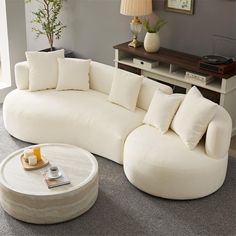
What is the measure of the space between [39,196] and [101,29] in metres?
3.23

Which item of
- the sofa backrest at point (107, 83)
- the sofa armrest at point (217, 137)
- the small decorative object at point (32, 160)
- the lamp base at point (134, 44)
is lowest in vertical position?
the small decorative object at point (32, 160)

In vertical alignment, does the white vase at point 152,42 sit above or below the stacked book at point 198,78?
above

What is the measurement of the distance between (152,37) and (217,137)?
1842 millimetres

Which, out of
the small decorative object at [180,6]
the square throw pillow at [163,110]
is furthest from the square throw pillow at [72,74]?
the small decorative object at [180,6]

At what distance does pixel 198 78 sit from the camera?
196 inches

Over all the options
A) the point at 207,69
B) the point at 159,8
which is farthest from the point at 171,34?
the point at 207,69

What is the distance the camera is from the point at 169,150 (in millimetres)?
4055

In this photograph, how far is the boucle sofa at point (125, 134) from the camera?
3973mm

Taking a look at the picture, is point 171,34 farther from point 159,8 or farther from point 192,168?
point 192,168

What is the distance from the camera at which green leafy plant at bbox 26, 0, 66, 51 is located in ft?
21.1

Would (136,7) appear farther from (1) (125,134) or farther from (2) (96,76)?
(1) (125,134)

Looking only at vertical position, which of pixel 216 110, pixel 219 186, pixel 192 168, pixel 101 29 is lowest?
pixel 219 186

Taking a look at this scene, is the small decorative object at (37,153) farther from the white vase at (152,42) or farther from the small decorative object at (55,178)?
the white vase at (152,42)

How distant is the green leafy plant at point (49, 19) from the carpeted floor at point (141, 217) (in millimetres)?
2891
